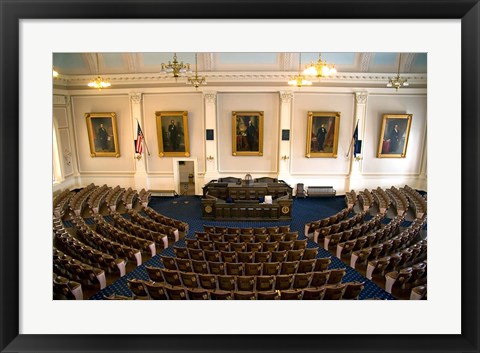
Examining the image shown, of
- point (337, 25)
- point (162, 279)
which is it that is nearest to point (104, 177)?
point (162, 279)

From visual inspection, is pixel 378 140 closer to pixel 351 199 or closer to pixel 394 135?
pixel 394 135

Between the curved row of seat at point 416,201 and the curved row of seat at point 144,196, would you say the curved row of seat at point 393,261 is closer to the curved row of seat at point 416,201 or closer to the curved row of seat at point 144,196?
the curved row of seat at point 416,201

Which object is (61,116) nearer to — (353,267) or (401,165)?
(353,267)

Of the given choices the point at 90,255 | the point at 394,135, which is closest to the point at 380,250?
the point at 90,255

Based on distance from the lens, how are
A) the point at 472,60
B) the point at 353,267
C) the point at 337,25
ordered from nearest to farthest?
the point at 472,60
the point at 337,25
the point at 353,267

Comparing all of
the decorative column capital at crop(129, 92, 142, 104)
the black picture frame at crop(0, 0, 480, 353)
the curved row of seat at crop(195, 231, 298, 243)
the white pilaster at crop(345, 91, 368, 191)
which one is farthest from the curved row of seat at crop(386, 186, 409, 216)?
the decorative column capital at crop(129, 92, 142, 104)

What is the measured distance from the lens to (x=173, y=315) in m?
2.30

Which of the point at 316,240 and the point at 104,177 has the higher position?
the point at 104,177

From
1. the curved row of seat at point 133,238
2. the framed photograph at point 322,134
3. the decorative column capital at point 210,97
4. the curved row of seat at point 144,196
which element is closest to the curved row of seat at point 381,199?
the framed photograph at point 322,134

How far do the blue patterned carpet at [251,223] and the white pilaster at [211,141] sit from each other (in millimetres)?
1565

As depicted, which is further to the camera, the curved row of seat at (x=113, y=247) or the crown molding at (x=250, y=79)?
the crown molding at (x=250, y=79)

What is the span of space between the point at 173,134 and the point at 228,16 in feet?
44.2

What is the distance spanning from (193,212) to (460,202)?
37.2 feet

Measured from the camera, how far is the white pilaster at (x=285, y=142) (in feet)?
47.2
